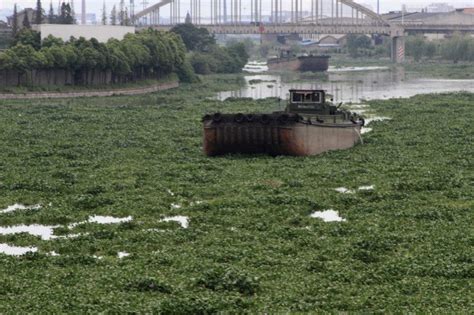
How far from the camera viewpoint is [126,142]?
63031 mm

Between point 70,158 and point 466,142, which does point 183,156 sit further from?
point 466,142

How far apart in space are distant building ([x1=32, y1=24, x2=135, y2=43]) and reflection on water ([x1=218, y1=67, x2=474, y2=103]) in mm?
20614

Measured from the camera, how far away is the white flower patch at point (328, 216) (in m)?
37.8

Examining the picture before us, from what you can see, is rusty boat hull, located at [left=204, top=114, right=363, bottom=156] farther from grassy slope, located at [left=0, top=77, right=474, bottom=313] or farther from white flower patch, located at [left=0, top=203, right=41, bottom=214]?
white flower patch, located at [left=0, top=203, right=41, bottom=214]

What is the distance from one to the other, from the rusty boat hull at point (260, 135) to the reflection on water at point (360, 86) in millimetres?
56017

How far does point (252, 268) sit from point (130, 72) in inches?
4134

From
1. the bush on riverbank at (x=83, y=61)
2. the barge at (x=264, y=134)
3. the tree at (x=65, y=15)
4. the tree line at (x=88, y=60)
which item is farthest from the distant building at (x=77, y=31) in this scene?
the barge at (x=264, y=134)

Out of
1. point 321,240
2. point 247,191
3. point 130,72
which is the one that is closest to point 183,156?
point 247,191

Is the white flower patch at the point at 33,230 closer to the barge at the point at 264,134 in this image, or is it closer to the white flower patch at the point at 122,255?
the white flower patch at the point at 122,255

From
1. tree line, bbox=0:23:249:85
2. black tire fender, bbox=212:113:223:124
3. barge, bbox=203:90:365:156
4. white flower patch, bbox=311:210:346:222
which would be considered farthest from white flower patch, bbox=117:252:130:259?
tree line, bbox=0:23:249:85

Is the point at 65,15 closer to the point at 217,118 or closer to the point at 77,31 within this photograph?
the point at 77,31

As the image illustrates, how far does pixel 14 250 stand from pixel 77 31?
107488 mm

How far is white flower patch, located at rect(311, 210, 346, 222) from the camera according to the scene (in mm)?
37831

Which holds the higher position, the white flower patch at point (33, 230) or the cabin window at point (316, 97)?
the cabin window at point (316, 97)
